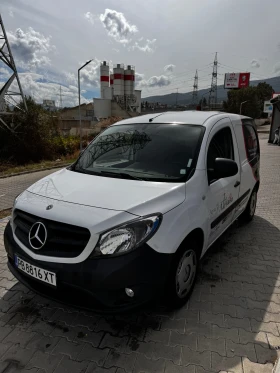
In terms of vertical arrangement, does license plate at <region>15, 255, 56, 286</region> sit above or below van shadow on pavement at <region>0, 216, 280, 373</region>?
above

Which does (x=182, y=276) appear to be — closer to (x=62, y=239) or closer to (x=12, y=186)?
(x=62, y=239)

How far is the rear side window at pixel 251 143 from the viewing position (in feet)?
13.8

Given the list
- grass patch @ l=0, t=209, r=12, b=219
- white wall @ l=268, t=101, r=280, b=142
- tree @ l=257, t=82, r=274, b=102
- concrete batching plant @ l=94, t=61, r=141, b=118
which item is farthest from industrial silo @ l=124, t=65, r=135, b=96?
grass patch @ l=0, t=209, r=12, b=219

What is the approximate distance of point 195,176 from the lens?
8.73ft

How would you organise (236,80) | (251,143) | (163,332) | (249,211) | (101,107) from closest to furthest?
1. (163,332)
2. (251,143)
3. (249,211)
4. (101,107)
5. (236,80)

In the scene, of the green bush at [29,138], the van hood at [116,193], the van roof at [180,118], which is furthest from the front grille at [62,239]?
the green bush at [29,138]

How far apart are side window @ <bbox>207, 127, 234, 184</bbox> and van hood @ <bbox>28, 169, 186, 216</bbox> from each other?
1.74ft

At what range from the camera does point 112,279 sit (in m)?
1.95

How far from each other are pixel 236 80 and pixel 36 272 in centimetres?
7718

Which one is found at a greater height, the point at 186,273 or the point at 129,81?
the point at 129,81

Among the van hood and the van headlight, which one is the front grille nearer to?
the van headlight

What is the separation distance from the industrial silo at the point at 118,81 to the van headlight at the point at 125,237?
193 ft

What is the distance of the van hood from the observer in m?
2.18

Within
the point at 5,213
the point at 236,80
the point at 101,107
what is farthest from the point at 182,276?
the point at 236,80
